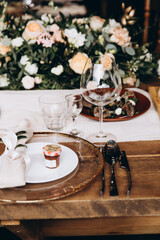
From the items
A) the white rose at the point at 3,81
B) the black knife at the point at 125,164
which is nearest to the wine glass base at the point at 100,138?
the black knife at the point at 125,164

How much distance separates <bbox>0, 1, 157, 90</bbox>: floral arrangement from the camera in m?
1.53

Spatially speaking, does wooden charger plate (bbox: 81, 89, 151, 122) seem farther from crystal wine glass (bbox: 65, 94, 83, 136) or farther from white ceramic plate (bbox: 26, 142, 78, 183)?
white ceramic plate (bbox: 26, 142, 78, 183)

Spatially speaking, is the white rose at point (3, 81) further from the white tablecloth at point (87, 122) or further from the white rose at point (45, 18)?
the white rose at point (45, 18)

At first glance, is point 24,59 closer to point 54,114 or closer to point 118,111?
point 54,114

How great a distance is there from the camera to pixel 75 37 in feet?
5.02

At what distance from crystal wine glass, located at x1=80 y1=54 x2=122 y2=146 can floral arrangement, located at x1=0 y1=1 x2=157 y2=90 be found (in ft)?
1.53

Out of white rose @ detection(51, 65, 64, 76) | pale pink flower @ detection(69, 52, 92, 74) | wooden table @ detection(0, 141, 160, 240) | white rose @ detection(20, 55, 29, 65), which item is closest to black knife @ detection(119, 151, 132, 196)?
wooden table @ detection(0, 141, 160, 240)

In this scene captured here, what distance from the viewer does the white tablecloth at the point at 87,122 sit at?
3.65ft

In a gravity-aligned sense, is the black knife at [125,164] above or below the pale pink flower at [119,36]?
below

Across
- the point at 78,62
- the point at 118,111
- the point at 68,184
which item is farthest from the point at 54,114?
the point at 68,184

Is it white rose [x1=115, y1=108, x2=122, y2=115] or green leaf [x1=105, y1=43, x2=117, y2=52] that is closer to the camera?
white rose [x1=115, y1=108, x2=122, y2=115]

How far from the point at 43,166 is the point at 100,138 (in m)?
0.29

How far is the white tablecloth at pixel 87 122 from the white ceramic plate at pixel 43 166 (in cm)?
18

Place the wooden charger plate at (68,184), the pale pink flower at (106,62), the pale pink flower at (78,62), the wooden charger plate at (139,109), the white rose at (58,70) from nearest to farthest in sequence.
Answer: the wooden charger plate at (68,184), the pale pink flower at (106,62), the wooden charger plate at (139,109), the pale pink flower at (78,62), the white rose at (58,70)
